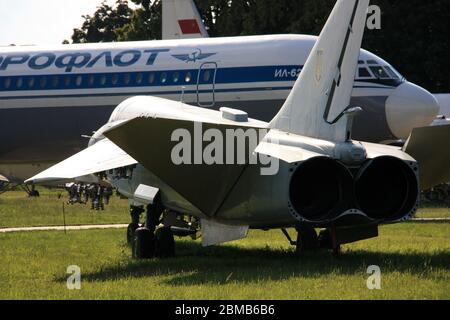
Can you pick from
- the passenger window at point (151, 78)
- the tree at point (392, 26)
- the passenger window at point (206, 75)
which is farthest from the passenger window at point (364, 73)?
the tree at point (392, 26)

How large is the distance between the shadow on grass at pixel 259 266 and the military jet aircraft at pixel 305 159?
612 mm

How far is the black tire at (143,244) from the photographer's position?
17266mm

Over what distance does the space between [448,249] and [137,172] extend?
530 cm

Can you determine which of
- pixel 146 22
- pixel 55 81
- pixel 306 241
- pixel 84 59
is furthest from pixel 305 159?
pixel 146 22

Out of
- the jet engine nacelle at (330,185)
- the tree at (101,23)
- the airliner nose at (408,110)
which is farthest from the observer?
the tree at (101,23)

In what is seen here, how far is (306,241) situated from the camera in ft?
59.5

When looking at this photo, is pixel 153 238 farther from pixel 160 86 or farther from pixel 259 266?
pixel 160 86

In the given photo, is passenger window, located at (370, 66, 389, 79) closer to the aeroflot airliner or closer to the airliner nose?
the aeroflot airliner

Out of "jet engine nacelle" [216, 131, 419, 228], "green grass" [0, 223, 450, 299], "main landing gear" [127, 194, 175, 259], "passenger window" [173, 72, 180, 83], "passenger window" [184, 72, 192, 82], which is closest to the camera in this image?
"green grass" [0, 223, 450, 299]

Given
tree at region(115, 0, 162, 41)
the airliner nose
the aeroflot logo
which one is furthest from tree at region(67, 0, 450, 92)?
the airliner nose

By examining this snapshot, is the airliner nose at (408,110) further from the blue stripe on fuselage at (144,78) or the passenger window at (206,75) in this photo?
the passenger window at (206,75)

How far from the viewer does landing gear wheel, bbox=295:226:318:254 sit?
59.4 feet

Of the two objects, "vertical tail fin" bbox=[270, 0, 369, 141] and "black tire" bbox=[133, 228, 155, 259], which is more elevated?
"vertical tail fin" bbox=[270, 0, 369, 141]

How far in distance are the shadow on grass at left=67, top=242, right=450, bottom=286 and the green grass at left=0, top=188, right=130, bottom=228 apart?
421 inches
